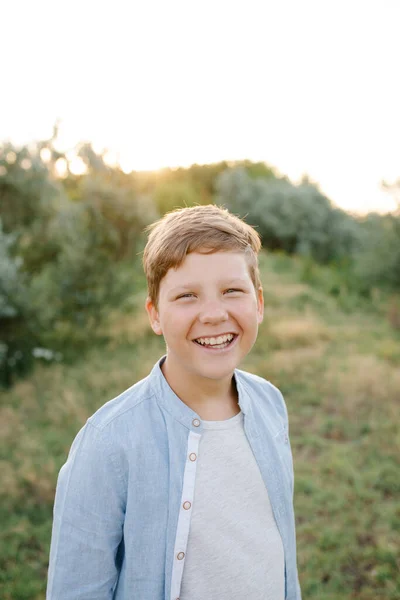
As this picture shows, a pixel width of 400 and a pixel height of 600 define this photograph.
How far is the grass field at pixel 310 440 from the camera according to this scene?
3.39 meters

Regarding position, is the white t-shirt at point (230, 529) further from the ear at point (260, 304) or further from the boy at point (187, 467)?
the ear at point (260, 304)

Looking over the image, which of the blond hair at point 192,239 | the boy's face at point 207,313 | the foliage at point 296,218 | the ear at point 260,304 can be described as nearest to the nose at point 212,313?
the boy's face at point 207,313

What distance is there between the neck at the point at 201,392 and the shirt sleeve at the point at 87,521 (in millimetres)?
316

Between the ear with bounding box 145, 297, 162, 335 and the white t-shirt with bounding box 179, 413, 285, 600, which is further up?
the ear with bounding box 145, 297, 162, 335

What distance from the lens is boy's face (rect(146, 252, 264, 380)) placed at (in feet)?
4.85

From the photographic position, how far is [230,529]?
148 cm

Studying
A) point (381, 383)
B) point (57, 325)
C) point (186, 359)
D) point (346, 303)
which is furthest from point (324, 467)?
point (346, 303)

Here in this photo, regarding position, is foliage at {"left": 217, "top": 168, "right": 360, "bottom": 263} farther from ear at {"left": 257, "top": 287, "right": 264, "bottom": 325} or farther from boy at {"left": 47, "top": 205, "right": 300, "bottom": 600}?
boy at {"left": 47, "top": 205, "right": 300, "bottom": 600}

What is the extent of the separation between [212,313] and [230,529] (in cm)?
66

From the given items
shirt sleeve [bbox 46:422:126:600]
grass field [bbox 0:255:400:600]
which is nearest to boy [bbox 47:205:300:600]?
shirt sleeve [bbox 46:422:126:600]

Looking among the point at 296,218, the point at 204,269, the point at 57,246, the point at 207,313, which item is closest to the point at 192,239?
the point at 204,269

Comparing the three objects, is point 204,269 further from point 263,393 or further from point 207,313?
point 263,393

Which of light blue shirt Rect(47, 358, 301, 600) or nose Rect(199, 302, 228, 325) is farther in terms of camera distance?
nose Rect(199, 302, 228, 325)

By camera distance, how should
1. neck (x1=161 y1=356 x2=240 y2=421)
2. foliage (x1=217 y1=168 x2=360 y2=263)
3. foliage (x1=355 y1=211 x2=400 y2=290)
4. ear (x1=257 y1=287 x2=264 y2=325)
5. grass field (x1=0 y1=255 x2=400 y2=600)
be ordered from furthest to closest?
foliage (x1=217 y1=168 x2=360 y2=263) → foliage (x1=355 y1=211 x2=400 y2=290) → grass field (x1=0 y1=255 x2=400 y2=600) → ear (x1=257 y1=287 x2=264 y2=325) → neck (x1=161 y1=356 x2=240 y2=421)
